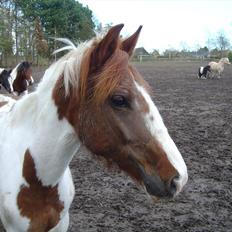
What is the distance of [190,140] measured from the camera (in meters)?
7.50

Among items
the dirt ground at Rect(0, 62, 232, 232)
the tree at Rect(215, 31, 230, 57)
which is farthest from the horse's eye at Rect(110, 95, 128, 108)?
the tree at Rect(215, 31, 230, 57)

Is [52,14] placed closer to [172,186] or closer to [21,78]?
[21,78]

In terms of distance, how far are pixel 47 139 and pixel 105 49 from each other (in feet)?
2.27

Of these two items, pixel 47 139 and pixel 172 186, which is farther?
pixel 47 139

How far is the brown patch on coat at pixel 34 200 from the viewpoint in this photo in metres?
2.27

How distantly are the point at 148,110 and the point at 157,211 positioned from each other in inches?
107

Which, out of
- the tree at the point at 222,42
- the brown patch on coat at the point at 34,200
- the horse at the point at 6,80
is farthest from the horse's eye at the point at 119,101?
the tree at the point at 222,42

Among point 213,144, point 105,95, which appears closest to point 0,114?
point 105,95

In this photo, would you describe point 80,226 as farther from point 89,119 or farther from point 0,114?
point 89,119

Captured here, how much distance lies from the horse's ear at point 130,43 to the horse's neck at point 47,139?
53 centimetres

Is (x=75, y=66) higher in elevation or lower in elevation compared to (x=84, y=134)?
higher

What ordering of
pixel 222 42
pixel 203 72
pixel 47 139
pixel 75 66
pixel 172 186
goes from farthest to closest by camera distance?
pixel 222 42
pixel 203 72
pixel 47 139
pixel 75 66
pixel 172 186

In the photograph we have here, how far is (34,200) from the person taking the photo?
2.28m

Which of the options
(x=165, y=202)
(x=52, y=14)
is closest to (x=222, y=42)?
(x=52, y=14)
